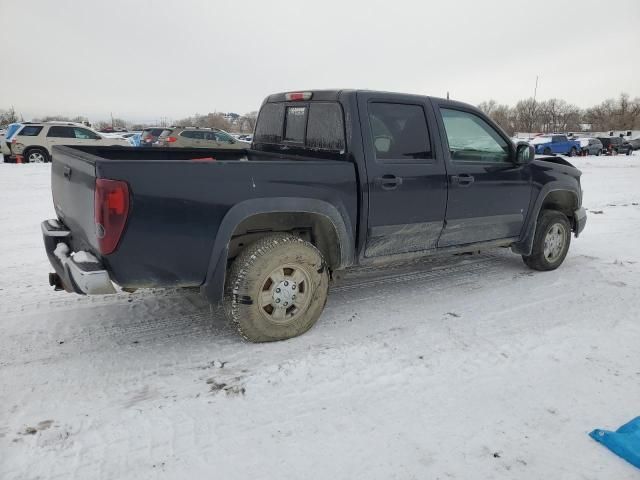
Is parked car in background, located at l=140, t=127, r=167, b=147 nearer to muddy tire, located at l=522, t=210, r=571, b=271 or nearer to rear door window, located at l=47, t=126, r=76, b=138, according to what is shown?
rear door window, located at l=47, t=126, r=76, b=138

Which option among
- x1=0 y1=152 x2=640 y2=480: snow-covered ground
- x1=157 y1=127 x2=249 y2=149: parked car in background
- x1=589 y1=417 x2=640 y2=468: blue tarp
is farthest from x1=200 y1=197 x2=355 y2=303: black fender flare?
x1=157 y1=127 x2=249 y2=149: parked car in background

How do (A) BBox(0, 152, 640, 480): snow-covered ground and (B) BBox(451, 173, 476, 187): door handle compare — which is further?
(B) BBox(451, 173, 476, 187): door handle

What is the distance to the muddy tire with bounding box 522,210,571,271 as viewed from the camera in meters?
5.35

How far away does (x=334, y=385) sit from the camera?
9.96ft

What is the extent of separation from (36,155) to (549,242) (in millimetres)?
17878

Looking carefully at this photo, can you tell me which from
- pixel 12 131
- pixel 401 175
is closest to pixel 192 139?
pixel 12 131

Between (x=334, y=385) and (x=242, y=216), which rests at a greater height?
(x=242, y=216)

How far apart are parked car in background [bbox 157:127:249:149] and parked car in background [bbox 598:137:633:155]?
32.2 m

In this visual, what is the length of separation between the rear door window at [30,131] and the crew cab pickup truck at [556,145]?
1109 inches

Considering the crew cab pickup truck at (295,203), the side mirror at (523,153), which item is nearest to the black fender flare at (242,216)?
the crew cab pickup truck at (295,203)

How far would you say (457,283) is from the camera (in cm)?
504

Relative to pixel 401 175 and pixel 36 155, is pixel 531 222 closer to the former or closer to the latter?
pixel 401 175

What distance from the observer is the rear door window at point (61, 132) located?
1759 centimetres

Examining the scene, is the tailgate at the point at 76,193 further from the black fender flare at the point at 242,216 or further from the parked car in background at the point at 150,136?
the parked car in background at the point at 150,136
